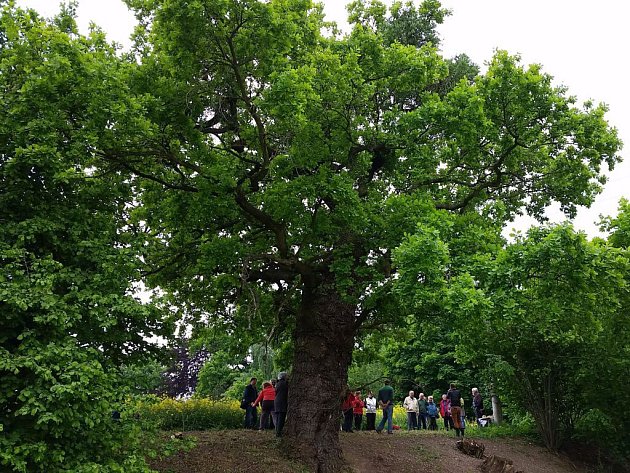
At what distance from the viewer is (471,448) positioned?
13.2 meters

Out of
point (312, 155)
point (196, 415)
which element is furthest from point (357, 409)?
point (312, 155)

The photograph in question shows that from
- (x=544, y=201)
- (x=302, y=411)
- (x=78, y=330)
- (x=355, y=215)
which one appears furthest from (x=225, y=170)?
(x=544, y=201)

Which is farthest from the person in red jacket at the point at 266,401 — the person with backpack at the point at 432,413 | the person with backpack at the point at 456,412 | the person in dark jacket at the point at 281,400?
the person with backpack at the point at 432,413

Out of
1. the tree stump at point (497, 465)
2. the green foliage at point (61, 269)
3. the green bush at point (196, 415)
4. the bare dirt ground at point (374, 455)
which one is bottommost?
the tree stump at point (497, 465)

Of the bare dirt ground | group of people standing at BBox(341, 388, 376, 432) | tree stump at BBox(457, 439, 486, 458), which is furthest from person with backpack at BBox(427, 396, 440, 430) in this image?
tree stump at BBox(457, 439, 486, 458)

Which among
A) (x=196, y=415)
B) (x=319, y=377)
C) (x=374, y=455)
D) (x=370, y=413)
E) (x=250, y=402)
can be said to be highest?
(x=319, y=377)

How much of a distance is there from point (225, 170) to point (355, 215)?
2322 millimetres

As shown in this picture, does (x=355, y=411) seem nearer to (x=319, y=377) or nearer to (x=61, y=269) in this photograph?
(x=319, y=377)

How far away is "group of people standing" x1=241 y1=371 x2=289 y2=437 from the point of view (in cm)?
1124

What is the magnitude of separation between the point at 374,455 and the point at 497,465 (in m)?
3.15

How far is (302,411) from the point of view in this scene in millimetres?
10094

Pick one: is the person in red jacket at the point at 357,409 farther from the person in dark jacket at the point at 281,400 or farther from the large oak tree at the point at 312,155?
the large oak tree at the point at 312,155

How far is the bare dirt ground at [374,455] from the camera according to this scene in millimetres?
9172

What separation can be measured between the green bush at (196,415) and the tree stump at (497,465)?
614 cm
